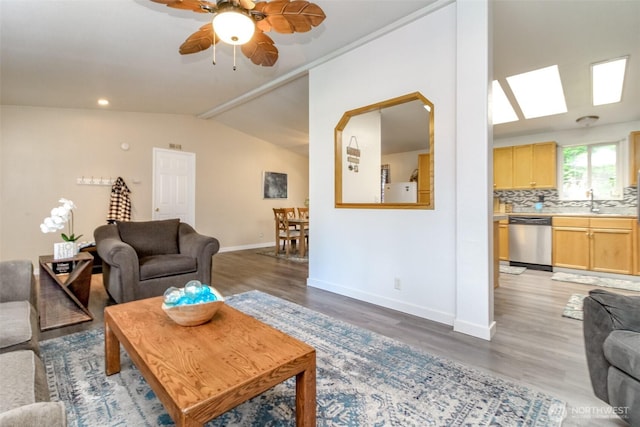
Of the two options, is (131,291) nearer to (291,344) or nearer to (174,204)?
(291,344)

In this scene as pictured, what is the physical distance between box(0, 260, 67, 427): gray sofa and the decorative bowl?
0.48 meters

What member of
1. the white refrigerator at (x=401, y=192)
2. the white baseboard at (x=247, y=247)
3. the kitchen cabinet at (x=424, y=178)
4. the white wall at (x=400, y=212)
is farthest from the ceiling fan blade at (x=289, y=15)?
the white baseboard at (x=247, y=247)

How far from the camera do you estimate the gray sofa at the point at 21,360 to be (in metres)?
0.66

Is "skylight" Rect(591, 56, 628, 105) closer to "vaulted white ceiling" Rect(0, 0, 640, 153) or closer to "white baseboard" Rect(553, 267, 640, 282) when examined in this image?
"vaulted white ceiling" Rect(0, 0, 640, 153)

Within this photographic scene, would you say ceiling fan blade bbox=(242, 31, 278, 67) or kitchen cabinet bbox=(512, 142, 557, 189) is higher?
ceiling fan blade bbox=(242, 31, 278, 67)

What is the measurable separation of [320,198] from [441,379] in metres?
2.39

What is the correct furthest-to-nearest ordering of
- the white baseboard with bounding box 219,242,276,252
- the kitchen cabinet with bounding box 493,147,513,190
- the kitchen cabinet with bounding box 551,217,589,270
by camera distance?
the white baseboard with bounding box 219,242,276,252, the kitchen cabinet with bounding box 493,147,513,190, the kitchen cabinet with bounding box 551,217,589,270

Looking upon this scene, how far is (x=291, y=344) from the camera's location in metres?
1.29

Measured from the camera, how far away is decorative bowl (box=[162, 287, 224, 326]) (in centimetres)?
142

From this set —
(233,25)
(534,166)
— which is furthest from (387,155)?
(534,166)

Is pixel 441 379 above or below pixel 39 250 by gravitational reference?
below

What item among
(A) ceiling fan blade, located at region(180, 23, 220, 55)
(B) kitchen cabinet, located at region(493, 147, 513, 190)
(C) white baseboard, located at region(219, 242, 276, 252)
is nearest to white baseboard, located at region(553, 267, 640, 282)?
(B) kitchen cabinet, located at region(493, 147, 513, 190)

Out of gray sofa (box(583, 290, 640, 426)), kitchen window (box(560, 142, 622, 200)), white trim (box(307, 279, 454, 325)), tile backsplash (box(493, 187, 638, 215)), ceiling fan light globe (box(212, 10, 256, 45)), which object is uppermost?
ceiling fan light globe (box(212, 10, 256, 45))

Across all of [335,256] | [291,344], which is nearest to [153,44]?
[335,256]
